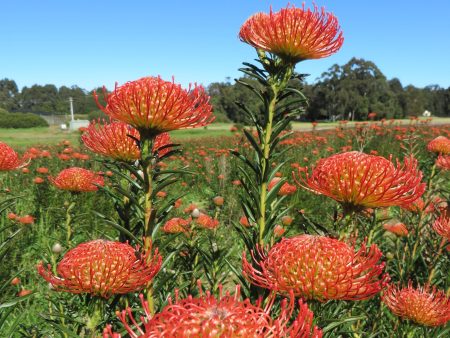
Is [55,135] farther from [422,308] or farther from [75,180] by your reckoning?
[422,308]

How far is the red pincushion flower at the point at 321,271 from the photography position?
130 centimetres

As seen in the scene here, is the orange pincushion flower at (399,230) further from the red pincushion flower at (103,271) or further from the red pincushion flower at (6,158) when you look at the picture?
the red pincushion flower at (6,158)

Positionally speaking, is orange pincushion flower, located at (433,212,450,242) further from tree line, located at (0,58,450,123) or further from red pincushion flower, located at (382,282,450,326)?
tree line, located at (0,58,450,123)

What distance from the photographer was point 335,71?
216 feet

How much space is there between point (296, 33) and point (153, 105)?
794 mm

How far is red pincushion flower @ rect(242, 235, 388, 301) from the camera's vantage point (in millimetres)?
1299

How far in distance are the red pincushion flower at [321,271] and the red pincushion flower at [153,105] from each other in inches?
26.5

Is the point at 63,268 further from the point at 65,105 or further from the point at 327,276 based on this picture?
the point at 65,105

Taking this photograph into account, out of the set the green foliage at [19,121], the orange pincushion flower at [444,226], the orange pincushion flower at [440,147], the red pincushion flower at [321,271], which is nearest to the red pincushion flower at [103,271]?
the red pincushion flower at [321,271]

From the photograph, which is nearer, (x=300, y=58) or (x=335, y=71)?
(x=300, y=58)

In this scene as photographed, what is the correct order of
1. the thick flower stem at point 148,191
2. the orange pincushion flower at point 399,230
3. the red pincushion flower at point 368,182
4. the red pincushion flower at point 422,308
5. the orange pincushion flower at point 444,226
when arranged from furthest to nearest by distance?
the orange pincushion flower at point 399,230 < the orange pincushion flower at point 444,226 < the red pincushion flower at point 422,308 < the thick flower stem at point 148,191 < the red pincushion flower at point 368,182

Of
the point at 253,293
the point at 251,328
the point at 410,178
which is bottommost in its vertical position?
the point at 253,293

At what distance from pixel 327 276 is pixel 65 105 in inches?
4222

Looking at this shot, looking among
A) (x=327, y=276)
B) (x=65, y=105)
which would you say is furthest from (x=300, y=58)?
(x=65, y=105)
